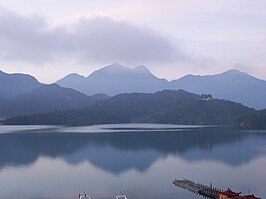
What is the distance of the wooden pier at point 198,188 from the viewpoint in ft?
110

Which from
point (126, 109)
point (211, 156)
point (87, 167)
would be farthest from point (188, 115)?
point (87, 167)

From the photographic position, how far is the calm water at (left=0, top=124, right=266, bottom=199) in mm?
35875

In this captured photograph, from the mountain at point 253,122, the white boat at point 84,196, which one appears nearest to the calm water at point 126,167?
the white boat at point 84,196

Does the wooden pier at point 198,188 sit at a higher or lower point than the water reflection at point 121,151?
lower

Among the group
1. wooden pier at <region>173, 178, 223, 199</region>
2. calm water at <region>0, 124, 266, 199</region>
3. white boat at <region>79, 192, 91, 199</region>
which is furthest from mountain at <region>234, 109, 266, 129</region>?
white boat at <region>79, 192, 91, 199</region>

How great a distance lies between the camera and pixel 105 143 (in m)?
76.9

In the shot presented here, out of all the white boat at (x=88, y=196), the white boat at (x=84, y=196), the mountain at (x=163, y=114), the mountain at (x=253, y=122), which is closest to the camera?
the white boat at (x=88, y=196)

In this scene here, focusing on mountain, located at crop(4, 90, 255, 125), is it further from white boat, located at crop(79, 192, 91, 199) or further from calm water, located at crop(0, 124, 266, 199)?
white boat, located at crop(79, 192, 91, 199)

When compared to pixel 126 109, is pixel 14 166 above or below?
below

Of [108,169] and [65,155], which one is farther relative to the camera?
[65,155]

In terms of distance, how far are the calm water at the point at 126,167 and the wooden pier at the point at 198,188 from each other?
2.43 feet

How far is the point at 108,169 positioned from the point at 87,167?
10.3ft

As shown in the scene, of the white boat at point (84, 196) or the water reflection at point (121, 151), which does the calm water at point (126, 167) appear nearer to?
the water reflection at point (121, 151)

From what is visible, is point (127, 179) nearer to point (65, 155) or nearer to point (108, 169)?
point (108, 169)
